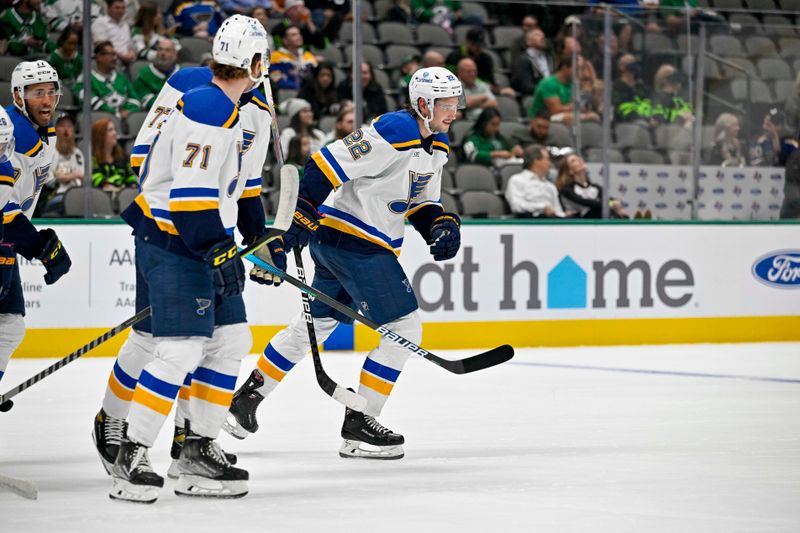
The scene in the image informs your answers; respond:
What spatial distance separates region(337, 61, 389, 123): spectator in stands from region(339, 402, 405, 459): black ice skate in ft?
13.6

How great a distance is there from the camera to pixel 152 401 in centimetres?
344

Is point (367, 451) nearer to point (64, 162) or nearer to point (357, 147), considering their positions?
point (357, 147)

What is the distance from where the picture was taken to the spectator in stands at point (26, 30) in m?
7.31

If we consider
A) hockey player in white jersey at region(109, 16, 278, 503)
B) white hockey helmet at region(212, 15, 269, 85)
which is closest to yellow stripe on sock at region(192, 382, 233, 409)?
hockey player in white jersey at region(109, 16, 278, 503)

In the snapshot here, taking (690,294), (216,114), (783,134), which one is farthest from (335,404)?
(783,134)

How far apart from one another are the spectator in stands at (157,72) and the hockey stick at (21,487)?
4744 mm

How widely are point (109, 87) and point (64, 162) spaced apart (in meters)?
0.55

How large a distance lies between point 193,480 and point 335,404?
212 cm

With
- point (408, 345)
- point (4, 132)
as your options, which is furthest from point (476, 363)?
point (4, 132)

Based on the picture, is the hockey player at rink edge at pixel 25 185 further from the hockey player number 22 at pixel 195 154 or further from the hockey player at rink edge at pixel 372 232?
the hockey player number 22 at pixel 195 154

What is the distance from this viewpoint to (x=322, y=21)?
9.10 m

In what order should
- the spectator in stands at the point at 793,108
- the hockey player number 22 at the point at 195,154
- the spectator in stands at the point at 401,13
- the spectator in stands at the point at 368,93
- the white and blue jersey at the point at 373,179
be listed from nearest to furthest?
the hockey player number 22 at the point at 195,154
the white and blue jersey at the point at 373,179
the spectator in stands at the point at 368,93
the spectator in stands at the point at 793,108
the spectator in stands at the point at 401,13

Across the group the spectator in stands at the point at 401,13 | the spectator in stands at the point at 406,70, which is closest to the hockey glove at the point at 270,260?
the spectator in stands at the point at 406,70

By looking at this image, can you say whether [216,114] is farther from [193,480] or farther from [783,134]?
[783,134]
